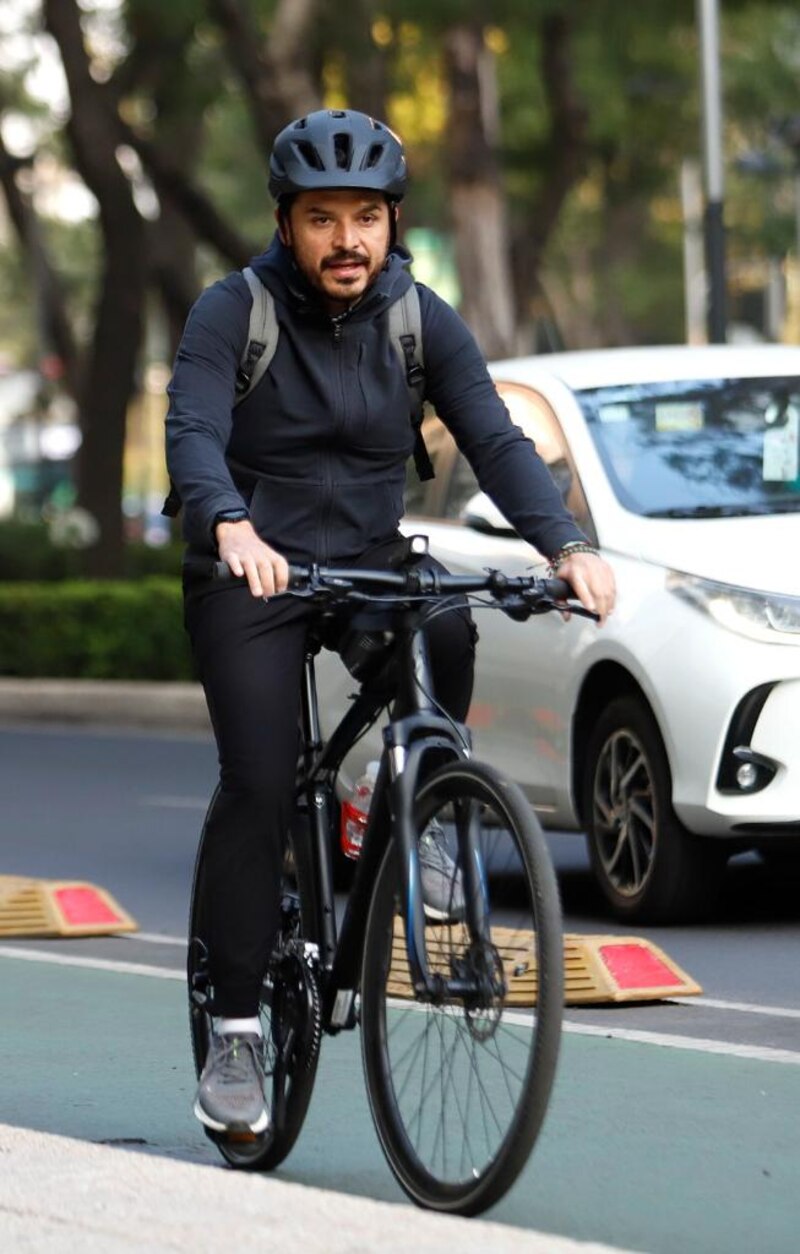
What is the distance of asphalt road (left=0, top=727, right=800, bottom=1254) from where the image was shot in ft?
16.6

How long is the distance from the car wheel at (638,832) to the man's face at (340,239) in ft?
12.7

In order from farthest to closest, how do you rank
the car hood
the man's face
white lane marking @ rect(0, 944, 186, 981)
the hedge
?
the hedge, the car hood, white lane marking @ rect(0, 944, 186, 981), the man's face

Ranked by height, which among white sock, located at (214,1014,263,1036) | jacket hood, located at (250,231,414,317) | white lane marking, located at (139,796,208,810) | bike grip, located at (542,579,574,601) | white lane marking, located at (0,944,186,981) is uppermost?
jacket hood, located at (250,231,414,317)

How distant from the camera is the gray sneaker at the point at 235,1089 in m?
5.17

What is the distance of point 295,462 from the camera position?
5129 millimetres

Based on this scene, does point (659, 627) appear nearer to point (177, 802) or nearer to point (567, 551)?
point (567, 551)

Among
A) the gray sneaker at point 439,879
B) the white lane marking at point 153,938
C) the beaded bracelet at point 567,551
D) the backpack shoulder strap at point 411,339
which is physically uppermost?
the backpack shoulder strap at point 411,339

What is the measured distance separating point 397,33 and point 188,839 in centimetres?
1401

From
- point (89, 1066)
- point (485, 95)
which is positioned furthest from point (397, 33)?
point (89, 1066)

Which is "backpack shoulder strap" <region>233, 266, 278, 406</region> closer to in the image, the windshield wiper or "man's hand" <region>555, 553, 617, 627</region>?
"man's hand" <region>555, 553, 617, 627</region>

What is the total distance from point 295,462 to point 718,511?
4171mm

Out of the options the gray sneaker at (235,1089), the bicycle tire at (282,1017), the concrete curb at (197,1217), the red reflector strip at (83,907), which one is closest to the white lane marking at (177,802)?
the red reflector strip at (83,907)

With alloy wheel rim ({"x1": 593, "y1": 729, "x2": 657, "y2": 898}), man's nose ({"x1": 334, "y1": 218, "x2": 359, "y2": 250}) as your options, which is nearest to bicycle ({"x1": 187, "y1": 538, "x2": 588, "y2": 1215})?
man's nose ({"x1": 334, "y1": 218, "x2": 359, "y2": 250})

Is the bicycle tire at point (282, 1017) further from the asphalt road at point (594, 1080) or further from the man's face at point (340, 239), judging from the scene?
the man's face at point (340, 239)
